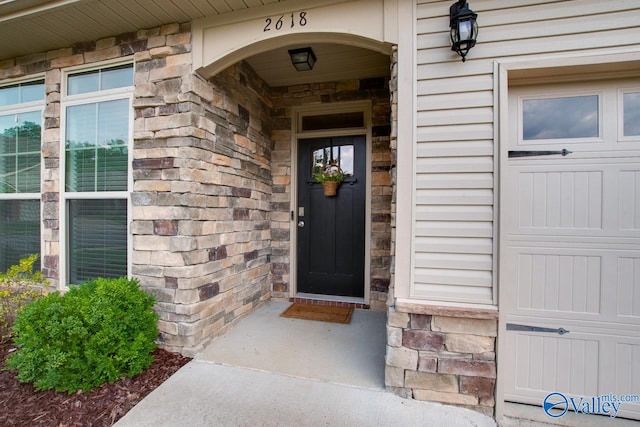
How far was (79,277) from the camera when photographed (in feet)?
7.97

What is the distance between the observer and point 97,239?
2.35 meters

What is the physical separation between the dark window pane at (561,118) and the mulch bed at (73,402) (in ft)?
9.27

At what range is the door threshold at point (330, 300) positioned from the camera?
2984 mm

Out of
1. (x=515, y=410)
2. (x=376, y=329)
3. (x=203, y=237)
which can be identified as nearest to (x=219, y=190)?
(x=203, y=237)

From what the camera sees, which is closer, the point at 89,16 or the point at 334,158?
the point at 89,16

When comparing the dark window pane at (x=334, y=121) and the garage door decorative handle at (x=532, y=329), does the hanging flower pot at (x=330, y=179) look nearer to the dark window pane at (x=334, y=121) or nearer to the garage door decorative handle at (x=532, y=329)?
the dark window pane at (x=334, y=121)

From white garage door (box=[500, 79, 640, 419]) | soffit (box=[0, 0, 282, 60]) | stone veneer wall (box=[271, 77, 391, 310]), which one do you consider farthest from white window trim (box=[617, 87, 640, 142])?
soffit (box=[0, 0, 282, 60])

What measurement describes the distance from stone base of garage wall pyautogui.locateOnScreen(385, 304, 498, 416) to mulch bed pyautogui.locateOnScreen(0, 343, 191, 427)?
1.54m

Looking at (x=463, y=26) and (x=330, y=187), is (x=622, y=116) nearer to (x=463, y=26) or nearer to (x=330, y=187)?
(x=463, y=26)

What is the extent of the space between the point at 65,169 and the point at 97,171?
376 millimetres

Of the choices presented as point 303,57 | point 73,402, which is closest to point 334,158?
point 303,57

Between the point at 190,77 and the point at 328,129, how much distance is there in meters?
1.51

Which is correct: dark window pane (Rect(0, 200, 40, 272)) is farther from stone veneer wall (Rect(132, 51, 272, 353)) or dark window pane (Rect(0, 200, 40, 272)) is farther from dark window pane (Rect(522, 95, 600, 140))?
dark window pane (Rect(522, 95, 600, 140))

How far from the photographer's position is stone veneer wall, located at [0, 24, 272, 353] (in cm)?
206
